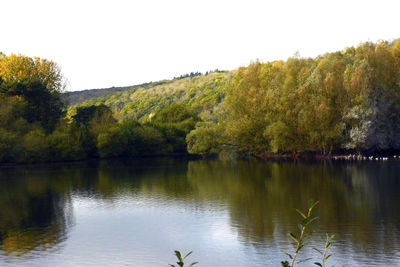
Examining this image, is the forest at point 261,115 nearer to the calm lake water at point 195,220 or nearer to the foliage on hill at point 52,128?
the foliage on hill at point 52,128

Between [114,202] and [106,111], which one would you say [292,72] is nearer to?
[106,111]

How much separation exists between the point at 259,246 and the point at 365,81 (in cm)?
5520

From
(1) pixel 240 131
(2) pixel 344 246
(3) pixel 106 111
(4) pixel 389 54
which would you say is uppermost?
(4) pixel 389 54

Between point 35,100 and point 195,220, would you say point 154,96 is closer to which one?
point 35,100

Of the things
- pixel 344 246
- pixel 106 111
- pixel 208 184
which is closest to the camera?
Result: pixel 344 246

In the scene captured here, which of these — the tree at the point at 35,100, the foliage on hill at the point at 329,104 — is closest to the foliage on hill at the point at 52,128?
the tree at the point at 35,100

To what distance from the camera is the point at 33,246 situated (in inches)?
760

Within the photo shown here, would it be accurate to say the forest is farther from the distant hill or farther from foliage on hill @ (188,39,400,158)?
the distant hill

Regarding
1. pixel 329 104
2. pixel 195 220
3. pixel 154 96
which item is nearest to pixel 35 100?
pixel 329 104

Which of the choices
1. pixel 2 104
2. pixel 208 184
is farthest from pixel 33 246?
pixel 2 104

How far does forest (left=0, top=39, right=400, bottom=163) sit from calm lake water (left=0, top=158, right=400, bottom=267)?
25632 millimetres

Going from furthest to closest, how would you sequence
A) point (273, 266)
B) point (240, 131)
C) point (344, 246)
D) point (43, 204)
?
point (240, 131) → point (43, 204) → point (344, 246) → point (273, 266)

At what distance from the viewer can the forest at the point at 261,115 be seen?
6769cm

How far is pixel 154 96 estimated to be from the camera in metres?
167
